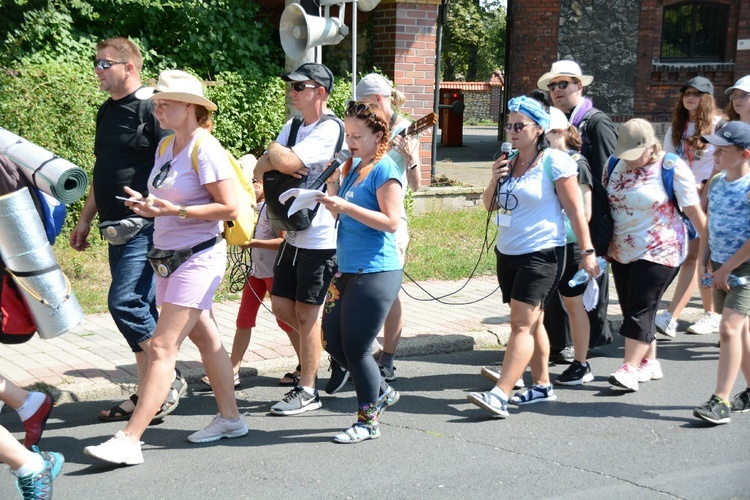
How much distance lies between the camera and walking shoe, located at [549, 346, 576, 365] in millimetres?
7051

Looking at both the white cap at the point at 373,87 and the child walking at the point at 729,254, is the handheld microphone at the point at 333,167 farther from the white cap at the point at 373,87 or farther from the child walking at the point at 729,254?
the child walking at the point at 729,254

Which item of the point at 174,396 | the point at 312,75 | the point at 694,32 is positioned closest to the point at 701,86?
the point at 312,75

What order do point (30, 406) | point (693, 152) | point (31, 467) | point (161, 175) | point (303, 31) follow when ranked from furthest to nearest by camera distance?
point (693, 152) → point (303, 31) → point (161, 175) → point (30, 406) → point (31, 467)

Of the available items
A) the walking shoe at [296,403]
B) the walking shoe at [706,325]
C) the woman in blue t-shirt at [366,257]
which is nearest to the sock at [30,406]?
the walking shoe at [296,403]

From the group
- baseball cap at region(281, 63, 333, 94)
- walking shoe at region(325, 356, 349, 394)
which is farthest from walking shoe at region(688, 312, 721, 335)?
baseball cap at region(281, 63, 333, 94)

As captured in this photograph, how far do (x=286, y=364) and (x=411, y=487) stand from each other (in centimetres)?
234

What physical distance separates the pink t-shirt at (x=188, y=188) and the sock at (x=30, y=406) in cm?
96

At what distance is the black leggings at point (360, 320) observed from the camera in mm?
5012

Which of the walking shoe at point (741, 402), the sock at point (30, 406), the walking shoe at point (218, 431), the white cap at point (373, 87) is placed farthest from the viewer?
the white cap at point (373, 87)

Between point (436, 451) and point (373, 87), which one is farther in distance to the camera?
point (373, 87)

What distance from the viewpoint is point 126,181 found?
5.30 meters

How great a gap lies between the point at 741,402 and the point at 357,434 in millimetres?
2472

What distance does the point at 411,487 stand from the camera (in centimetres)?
451

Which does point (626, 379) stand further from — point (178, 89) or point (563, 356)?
point (178, 89)
